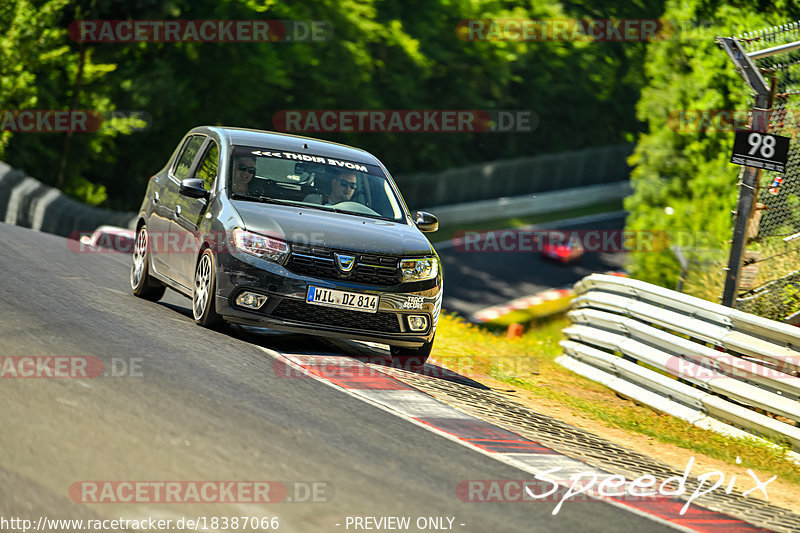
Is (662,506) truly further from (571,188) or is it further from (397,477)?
(571,188)

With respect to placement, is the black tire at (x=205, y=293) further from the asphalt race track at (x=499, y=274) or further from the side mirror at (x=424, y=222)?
the asphalt race track at (x=499, y=274)

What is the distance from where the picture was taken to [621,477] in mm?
7164

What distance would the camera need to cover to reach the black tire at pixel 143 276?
10.9m

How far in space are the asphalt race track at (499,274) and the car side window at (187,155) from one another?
26.4m

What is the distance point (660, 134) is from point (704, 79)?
3.32 meters

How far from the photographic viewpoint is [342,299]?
880 cm


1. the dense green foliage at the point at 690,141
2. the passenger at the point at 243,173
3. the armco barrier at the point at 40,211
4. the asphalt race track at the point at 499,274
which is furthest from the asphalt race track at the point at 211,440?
the asphalt race track at the point at 499,274

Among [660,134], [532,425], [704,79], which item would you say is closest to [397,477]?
[532,425]
